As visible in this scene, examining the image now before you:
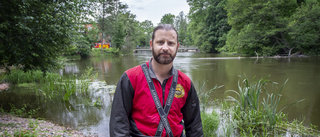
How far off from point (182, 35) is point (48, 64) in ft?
253

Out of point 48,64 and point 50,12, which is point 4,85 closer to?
point 48,64

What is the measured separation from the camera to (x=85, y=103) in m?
6.58

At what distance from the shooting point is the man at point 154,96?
5.33ft

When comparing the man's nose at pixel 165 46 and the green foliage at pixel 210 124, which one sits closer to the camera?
the man's nose at pixel 165 46

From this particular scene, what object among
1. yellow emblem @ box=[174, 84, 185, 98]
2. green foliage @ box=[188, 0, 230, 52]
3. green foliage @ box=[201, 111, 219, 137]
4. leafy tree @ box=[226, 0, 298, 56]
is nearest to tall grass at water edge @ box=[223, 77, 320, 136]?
green foliage @ box=[201, 111, 219, 137]

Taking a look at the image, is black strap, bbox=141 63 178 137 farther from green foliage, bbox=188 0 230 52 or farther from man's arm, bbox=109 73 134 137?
green foliage, bbox=188 0 230 52

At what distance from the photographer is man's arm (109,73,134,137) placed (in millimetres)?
1600

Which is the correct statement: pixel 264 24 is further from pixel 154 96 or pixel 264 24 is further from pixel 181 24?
pixel 181 24

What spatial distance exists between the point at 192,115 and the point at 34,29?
4553mm

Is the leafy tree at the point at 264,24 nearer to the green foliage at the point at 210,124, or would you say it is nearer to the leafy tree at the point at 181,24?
the green foliage at the point at 210,124

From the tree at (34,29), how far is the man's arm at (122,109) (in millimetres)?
3772

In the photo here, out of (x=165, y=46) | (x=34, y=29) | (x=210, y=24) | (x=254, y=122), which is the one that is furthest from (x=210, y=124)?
(x=210, y=24)

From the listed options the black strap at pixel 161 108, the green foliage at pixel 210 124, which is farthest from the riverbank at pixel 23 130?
the black strap at pixel 161 108

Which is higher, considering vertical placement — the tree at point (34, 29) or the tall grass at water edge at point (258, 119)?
the tree at point (34, 29)
